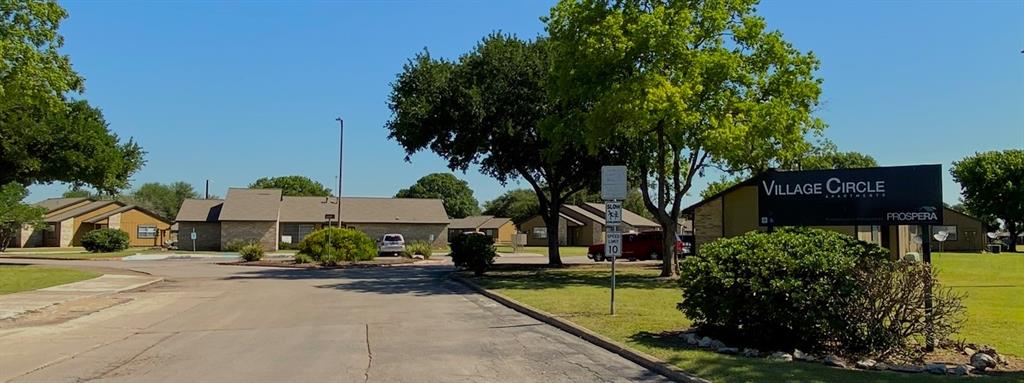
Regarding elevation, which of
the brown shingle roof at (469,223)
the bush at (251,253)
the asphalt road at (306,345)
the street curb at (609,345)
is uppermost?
the brown shingle roof at (469,223)

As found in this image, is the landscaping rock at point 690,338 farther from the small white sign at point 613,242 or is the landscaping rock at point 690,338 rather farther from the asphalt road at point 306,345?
the small white sign at point 613,242

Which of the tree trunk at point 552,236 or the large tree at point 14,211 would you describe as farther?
the large tree at point 14,211

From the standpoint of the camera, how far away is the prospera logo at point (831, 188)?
1170 centimetres

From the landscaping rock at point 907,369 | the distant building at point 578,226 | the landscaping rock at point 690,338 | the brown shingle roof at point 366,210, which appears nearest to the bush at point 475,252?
the landscaping rock at point 690,338

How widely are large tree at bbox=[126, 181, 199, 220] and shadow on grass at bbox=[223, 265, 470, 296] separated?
9667cm

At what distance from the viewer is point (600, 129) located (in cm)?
2334

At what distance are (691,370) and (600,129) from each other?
618 inches

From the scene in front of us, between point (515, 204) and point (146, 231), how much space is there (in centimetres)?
5820

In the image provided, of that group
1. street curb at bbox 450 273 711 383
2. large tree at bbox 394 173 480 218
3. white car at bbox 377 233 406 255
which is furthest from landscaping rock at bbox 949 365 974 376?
large tree at bbox 394 173 480 218

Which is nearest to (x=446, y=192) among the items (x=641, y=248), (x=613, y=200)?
(x=641, y=248)

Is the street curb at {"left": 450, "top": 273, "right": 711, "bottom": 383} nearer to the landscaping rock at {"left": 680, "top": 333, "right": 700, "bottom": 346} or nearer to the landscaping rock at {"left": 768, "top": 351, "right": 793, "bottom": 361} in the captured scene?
the landscaping rock at {"left": 680, "top": 333, "right": 700, "bottom": 346}

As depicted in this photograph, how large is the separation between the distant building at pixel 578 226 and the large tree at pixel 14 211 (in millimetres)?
45119

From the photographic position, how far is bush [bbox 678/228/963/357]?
29.6 feet

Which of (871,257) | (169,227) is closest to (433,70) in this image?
(871,257)
